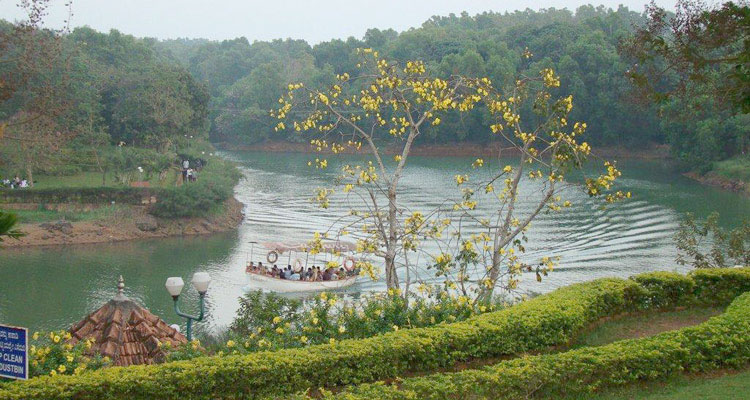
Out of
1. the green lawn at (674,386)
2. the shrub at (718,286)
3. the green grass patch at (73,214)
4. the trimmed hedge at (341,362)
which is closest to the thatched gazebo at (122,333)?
the trimmed hedge at (341,362)

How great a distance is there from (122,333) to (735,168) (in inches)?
1673

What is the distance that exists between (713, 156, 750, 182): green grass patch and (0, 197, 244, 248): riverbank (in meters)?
27.6

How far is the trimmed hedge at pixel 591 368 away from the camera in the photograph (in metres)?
8.05

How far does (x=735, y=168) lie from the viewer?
154 ft

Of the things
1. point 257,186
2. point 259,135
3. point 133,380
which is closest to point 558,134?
point 133,380

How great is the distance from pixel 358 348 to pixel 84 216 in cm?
2856

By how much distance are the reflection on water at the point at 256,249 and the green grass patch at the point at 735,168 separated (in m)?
1.56

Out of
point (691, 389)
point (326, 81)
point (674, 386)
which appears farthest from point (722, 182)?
point (691, 389)

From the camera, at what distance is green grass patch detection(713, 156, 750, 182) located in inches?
1815

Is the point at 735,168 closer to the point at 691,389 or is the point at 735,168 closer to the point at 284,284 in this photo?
the point at 284,284

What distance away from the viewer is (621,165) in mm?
58281

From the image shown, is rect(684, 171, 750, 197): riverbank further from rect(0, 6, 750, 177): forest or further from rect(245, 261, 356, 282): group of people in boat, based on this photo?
rect(245, 261, 356, 282): group of people in boat

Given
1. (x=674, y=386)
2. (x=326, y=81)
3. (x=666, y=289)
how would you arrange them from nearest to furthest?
(x=674, y=386) < (x=666, y=289) < (x=326, y=81)

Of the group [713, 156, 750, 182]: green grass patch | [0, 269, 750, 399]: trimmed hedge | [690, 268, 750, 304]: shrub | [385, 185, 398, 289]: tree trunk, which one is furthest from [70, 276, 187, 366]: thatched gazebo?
[713, 156, 750, 182]: green grass patch
